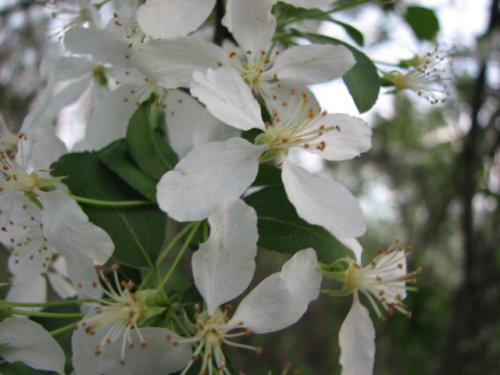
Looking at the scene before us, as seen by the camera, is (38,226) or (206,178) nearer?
(206,178)

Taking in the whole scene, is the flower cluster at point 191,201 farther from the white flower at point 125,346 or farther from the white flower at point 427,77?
the white flower at point 427,77

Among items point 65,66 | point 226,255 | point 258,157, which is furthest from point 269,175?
point 65,66

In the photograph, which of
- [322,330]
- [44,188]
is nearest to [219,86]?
[44,188]

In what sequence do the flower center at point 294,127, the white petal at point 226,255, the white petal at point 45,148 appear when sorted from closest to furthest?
the white petal at point 226,255 → the flower center at point 294,127 → the white petal at point 45,148

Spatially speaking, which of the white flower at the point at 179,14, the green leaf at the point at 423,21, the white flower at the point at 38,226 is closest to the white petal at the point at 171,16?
the white flower at the point at 179,14

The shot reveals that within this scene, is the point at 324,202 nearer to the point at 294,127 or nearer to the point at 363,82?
the point at 294,127

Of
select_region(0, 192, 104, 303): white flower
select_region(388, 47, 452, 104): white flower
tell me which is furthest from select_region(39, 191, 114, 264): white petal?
select_region(388, 47, 452, 104): white flower

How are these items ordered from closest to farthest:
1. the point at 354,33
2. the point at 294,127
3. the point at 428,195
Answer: the point at 294,127 < the point at 354,33 < the point at 428,195

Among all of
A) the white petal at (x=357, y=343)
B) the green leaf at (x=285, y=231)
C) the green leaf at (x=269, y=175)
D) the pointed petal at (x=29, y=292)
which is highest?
the green leaf at (x=269, y=175)
